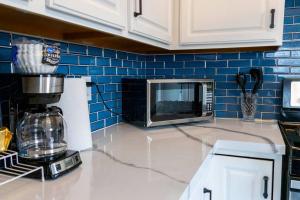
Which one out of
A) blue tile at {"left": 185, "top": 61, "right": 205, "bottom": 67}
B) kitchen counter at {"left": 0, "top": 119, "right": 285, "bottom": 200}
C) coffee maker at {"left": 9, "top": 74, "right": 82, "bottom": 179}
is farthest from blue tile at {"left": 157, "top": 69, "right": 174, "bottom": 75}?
coffee maker at {"left": 9, "top": 74, "right": 82, "bottom": 179}

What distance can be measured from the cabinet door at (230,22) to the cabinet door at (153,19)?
10cm

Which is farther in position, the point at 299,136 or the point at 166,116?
the point at 166,116

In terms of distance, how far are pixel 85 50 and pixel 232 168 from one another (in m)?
0.90

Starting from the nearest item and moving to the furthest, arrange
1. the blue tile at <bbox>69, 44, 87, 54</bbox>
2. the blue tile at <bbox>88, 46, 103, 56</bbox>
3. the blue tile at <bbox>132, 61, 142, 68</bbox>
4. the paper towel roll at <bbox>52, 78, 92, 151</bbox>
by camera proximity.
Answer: the paper towel roll at <bbox>52, 78, 92, 151</bbox>
the blue tile at <bbox>69, 44, 87, 54</bbox>
the blue tile at <bbox>88, 46, 103, 56</bbox>
the blue tile at <bbox>132, 61, 142, 68</bbox>

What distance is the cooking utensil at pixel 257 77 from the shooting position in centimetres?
162

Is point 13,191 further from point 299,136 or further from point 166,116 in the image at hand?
point 299,136

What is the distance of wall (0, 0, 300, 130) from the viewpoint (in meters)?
1.41

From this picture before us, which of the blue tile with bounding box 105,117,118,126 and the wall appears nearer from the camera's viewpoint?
the wall

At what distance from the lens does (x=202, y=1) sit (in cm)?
149

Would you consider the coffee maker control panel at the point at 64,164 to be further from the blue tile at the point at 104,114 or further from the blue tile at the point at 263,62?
the blue tile at the point at 263,62

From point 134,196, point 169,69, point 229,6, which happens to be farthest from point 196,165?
point 169,69

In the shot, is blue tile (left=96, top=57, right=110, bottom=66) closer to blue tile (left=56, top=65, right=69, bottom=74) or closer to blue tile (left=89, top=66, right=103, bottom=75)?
blue tile (left=89, top=66, right=103, bottom=75)

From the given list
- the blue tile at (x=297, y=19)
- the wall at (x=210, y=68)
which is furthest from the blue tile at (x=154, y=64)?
the blue tile at (x=297, y=19)

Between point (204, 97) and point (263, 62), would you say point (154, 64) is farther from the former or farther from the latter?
point (263, 62)
